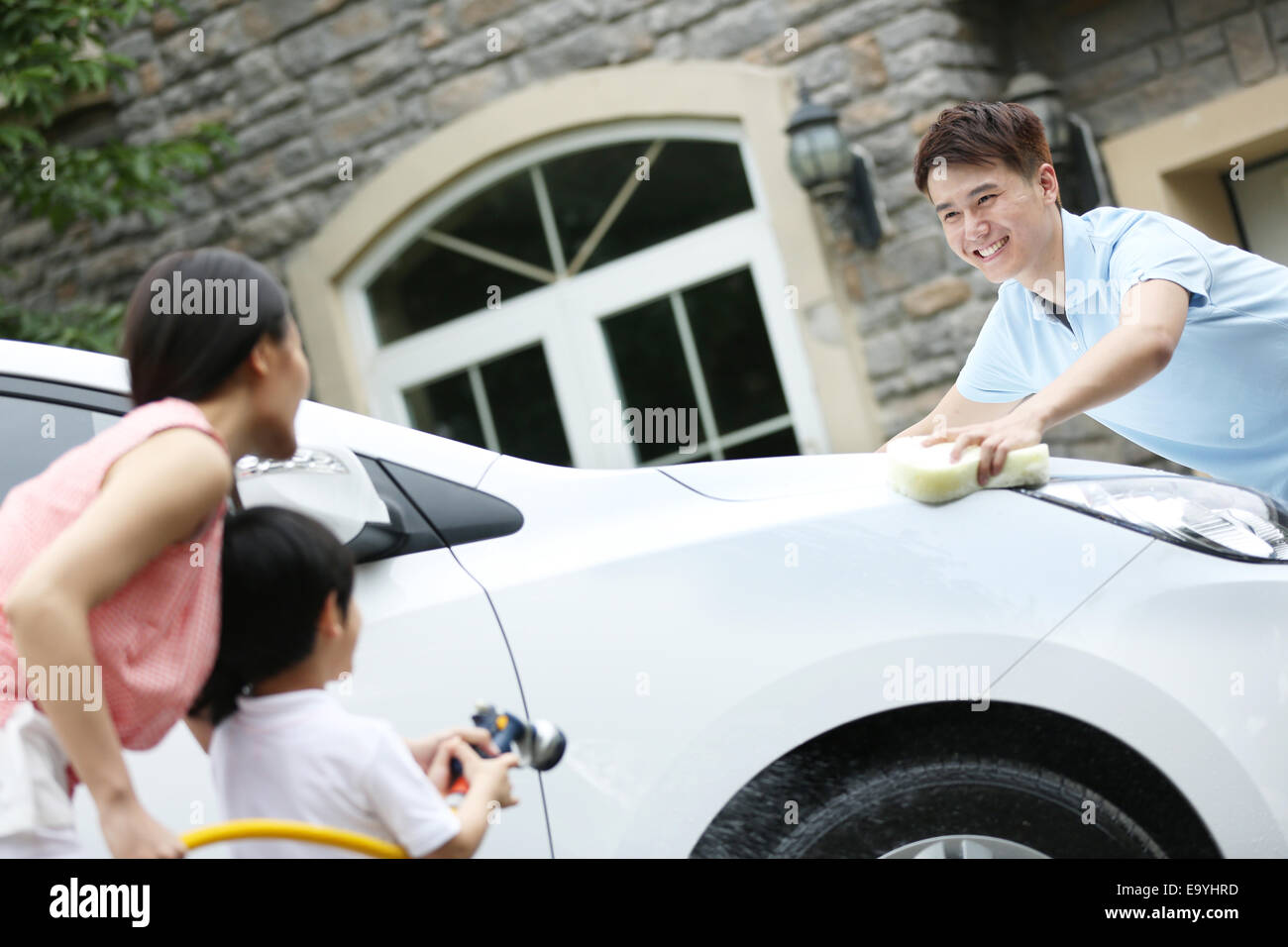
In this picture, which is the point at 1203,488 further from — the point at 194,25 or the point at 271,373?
the point at 194,25

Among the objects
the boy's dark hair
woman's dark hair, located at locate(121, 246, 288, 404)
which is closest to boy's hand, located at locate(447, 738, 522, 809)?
woman's dark hair, located at locate(121, 246, 288, 404)

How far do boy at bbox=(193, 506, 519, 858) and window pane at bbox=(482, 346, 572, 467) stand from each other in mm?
4655

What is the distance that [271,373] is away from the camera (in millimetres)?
1614

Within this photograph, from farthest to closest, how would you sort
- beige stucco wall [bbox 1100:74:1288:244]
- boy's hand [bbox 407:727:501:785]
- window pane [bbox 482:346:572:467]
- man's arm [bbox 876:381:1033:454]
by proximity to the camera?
window pane [bbox 482:346:572:467]
beige stucco wall [bbox 1100:74:1288:244]
man's arm [bbox 876:381:1033:454]
boy's hand [bbox 407:727:501:785]

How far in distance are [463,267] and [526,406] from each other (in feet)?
2.47

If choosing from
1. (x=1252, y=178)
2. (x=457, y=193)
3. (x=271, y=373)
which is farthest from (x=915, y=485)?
(x=457, y=193)

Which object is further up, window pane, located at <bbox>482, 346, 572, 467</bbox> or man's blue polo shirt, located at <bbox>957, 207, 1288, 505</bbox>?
window pane, located at <bbox>482, 346, 572, 467</bbox>

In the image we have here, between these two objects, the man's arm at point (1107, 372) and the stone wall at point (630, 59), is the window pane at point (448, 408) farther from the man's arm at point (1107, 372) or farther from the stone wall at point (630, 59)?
the man's arm at point (1107, 372)

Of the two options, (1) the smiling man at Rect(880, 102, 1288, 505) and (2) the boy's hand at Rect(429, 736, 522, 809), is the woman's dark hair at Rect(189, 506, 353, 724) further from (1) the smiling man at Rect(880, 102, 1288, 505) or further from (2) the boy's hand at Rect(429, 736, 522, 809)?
(1) the smiling man at Rect(880, 102, 1288, 505)

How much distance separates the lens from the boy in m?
1.50

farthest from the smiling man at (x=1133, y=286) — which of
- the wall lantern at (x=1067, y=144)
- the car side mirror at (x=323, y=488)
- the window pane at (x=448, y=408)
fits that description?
the window pane at (x=448, y=408)

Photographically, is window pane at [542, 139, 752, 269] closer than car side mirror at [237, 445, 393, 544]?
No

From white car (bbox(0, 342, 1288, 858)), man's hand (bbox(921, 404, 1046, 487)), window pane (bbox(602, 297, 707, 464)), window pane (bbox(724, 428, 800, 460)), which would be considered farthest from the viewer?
window pane (bbox(602, 297, 707, 464))
